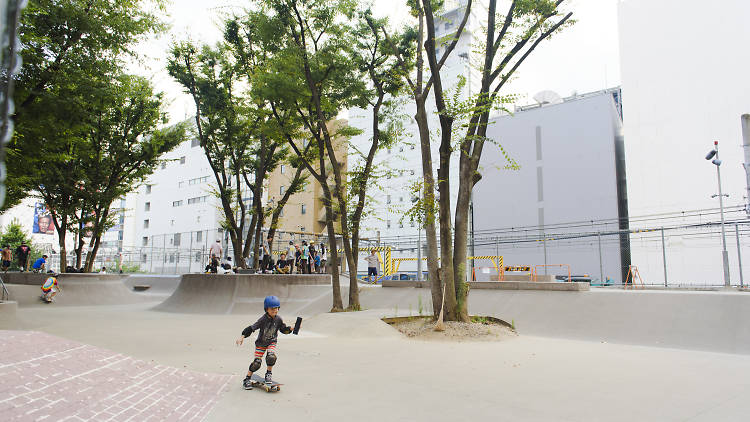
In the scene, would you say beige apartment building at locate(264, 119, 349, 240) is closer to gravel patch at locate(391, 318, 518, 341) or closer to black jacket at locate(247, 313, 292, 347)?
gravel patch at locate(391, 318, 518, 341)

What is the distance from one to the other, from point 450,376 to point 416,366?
78 centimetres

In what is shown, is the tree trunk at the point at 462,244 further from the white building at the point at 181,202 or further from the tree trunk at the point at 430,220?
the white building at the point at 181,202

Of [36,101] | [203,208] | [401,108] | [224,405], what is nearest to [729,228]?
A: [401,108]

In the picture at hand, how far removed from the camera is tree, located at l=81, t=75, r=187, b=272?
717 inches

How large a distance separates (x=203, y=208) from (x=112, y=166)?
2716 centimetres


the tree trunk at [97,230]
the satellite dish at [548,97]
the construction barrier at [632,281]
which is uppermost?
the satellite dish at [548,97]

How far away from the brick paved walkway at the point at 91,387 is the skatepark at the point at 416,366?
0.06ft

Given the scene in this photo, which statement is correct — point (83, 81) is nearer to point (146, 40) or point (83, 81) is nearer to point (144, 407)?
point (146, 40)

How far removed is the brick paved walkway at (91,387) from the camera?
13.0 feet

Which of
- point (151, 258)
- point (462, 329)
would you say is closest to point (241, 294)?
point (462, 329)

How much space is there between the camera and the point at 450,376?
235 inches

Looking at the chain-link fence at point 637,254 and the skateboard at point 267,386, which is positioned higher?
the chain-link fence at point 637,254

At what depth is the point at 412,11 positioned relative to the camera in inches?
445

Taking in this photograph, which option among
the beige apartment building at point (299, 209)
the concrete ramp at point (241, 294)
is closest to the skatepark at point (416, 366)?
the concrete ramp at point (241, 294)
